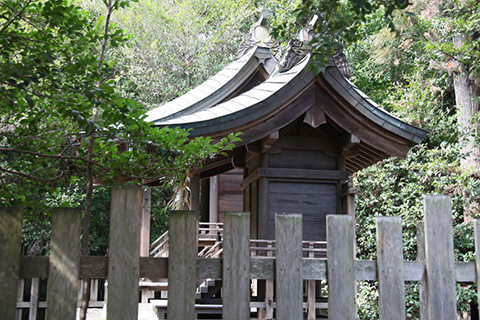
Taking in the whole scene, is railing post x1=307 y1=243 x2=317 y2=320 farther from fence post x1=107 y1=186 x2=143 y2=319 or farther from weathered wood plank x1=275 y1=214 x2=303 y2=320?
fence post x1=107 y1=186 x2=143 y2=319

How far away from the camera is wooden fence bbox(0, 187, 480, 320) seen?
2.36 m

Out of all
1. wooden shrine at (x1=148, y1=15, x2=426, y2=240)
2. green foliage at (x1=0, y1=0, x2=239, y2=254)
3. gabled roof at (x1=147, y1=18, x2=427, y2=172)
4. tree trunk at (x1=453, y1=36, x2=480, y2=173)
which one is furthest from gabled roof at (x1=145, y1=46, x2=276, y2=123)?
tree trunk at (x1=453, y1=36, x2=480, y2=173)

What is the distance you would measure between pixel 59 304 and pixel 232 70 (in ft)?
26.4

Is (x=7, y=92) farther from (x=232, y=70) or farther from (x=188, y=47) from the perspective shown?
(x=188, y=47)

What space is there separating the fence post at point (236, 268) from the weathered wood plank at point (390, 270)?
0.74m

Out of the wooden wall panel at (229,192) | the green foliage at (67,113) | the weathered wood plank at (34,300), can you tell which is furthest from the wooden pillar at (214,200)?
A: the green foliage at (67,113)

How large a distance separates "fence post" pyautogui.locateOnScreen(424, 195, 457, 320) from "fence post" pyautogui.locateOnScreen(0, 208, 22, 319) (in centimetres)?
220

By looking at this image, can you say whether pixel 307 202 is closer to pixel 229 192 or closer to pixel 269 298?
pixel 269 298

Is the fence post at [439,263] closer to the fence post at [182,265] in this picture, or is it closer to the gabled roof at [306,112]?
the fence post at [182,265]

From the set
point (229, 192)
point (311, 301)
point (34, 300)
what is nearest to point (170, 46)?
point (229, 192)

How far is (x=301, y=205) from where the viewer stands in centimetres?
670

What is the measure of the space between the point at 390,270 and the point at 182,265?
1.13 metres

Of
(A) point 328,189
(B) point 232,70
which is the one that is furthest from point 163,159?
(B) point 232,70

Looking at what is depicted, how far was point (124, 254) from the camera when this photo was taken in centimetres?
242
